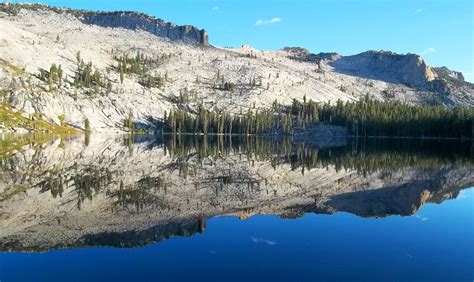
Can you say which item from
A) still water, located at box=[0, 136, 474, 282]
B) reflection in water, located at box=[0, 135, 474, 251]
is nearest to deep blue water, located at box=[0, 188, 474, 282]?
still water, located at box=[0, 136, 474, 282]

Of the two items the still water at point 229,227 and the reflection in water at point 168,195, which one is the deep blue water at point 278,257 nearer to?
the still water at point 229,227

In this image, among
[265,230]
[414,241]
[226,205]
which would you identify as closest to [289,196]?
[226,205]

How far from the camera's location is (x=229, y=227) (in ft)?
Result: 94.5

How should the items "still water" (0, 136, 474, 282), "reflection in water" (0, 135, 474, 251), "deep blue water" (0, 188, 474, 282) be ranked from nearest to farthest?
"deep blue water" (0, 188, 474, 282) → "still water" (0, 136, 474, 282) → "reflection in water" (0, 135, 474, 251)

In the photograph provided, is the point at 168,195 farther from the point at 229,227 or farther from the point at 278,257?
the point at 278,257

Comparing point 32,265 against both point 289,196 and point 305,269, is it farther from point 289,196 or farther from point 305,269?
point 289,196

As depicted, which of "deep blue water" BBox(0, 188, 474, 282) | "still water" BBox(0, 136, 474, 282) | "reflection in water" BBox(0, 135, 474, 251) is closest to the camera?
"deep blue water" BBox(0, 188, 474, 282)

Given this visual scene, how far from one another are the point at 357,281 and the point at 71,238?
51.7 feet

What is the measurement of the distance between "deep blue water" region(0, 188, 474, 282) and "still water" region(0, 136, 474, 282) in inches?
2.7

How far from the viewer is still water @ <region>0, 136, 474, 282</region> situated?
20188 mm

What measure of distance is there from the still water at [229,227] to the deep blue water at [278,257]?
0.23 ft

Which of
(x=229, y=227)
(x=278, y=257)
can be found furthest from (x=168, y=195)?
(x=278, y=257)

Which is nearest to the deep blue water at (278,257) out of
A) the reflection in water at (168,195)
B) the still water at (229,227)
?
the still water at (229,227)

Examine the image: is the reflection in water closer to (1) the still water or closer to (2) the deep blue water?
(1) the still water
